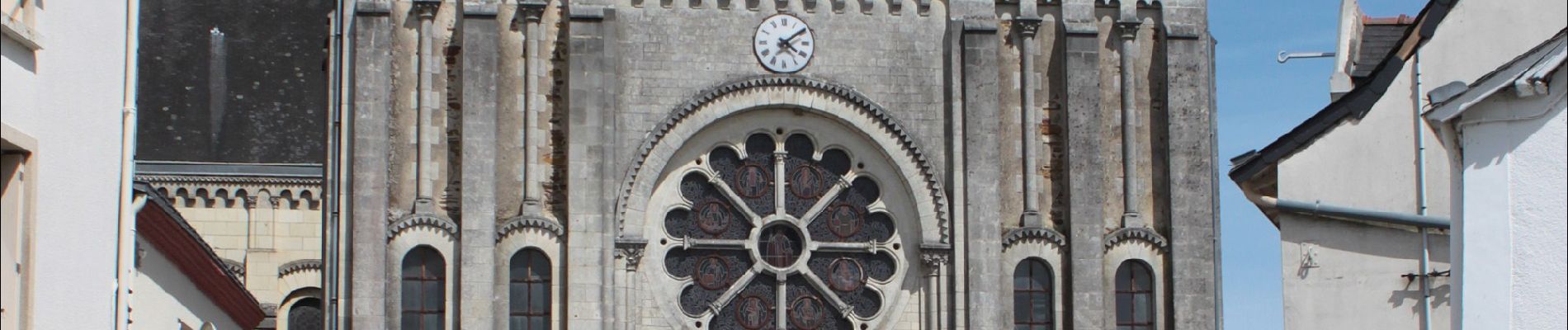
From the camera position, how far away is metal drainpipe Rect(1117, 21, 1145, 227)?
116 feet

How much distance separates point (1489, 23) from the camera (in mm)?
21938

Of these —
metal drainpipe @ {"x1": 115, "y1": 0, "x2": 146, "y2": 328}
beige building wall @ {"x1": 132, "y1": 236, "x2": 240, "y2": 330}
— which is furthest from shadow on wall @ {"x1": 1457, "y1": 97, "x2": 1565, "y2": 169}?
beige building wall @ {"x1": 132, "y1": 236, "x2": 240, "y2": 330}

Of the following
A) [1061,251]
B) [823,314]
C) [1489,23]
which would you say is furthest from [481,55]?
[1489,23]

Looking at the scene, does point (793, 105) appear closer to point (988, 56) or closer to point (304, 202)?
point (988, 56)

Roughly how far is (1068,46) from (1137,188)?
194 centimetres

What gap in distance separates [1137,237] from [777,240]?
4.42 m

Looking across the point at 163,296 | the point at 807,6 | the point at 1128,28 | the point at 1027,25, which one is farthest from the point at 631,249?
the point at 163,296

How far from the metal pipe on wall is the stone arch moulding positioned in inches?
88.1

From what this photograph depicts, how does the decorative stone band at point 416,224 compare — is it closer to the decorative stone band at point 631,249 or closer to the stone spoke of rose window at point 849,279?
the decorative stone band at point 631,249

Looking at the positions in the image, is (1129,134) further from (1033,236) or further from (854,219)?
(854,219)

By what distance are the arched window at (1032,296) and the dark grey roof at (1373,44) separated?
29.2ft

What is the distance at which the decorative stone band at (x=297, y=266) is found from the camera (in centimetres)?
4506

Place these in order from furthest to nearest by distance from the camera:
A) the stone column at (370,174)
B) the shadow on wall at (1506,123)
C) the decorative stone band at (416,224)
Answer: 1. the decorative stone band at (416,224)
2. the stone column at (370,174)
3. the shadow on wall at (1506,123)

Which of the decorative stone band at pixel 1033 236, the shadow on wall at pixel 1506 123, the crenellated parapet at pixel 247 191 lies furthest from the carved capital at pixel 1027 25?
the shadow on wall at pixel 1506 123
